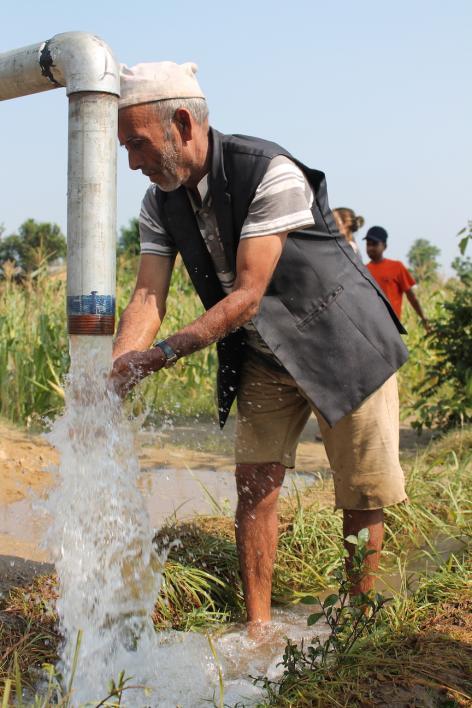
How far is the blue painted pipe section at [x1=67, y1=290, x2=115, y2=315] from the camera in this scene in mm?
2471

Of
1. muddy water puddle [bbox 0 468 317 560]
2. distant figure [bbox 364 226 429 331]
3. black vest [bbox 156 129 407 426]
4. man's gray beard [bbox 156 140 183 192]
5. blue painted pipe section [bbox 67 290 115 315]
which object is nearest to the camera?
blue painted pipe section [bbox 67 290 115 315]

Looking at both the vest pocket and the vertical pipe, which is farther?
the vest pocket

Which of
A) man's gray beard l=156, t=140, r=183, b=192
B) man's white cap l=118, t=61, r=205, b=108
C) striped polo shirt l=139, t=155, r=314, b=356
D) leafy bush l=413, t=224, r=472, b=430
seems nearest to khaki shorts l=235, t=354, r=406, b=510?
striped polo shirt l=139, t=155, r=314, b=356

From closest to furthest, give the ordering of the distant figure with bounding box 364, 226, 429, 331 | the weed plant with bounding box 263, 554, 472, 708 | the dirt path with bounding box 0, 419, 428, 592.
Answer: the weed plant with bounding box 263, 554, 472, 708 < the dirt path with bounding box 0, 419, 428, 592 < the distant figure with bounding box 364, 226, 429, 331

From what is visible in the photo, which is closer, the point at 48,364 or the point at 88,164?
the point at 88,164

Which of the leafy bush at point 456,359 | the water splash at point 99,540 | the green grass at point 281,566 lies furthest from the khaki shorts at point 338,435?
the leafy bush at point 456,359

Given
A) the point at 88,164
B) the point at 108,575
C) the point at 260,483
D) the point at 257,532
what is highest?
the point at 88,164

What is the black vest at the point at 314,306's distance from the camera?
2879 millimetres

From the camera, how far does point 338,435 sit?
3.05 metres

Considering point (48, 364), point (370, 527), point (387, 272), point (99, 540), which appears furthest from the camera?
point (387, 272)

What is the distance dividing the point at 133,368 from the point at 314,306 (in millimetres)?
657

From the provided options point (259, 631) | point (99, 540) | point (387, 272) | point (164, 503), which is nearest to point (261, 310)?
point (99, 540)

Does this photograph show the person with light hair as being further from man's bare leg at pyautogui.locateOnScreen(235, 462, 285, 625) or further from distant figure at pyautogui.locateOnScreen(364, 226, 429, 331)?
distant figure at pyautogui.locateOnScreen(364, 226, 429, 331)

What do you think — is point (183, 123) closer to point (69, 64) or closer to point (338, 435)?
point (69, 64)
